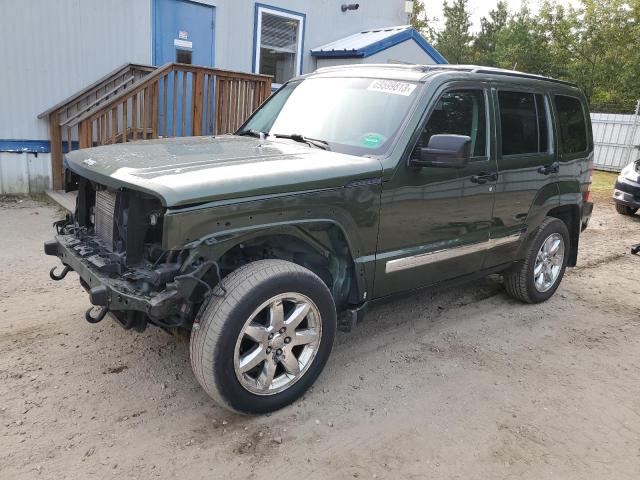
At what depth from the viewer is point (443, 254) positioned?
3.97 meters

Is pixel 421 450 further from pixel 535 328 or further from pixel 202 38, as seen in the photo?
pixel 202 38

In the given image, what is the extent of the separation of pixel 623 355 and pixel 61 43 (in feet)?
26.1

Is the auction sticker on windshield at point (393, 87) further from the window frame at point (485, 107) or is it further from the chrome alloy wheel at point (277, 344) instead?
the chrome alloy wheel at point (277, 344)

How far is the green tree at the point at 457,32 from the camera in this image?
161ft

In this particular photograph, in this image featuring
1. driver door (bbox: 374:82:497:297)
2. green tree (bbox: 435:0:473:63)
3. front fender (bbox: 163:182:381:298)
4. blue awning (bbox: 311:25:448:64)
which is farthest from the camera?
green tree (bbox: 435:0:473:63)

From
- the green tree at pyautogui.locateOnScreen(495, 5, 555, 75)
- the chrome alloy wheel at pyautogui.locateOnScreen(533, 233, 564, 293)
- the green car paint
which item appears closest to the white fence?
the chrome alloy wheel at pyautogui.locateOnScreen(533, 233, 564, 293)

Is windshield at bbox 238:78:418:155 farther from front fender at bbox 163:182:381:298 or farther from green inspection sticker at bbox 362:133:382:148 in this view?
front fender at bbox 163:182:381:298

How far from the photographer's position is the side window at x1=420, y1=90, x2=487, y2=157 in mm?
3746

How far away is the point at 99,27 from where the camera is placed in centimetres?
803

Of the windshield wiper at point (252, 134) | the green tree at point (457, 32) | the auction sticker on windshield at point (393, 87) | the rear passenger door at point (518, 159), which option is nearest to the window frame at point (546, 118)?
the rear passenger door at point (518, 159)

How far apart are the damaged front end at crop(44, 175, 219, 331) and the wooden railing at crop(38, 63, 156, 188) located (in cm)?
515

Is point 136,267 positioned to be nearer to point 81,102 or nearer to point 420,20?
point 81,102

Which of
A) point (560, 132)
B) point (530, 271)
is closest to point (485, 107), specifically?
point (560, 132)

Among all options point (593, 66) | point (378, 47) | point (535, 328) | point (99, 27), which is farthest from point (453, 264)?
point (593, 66)
